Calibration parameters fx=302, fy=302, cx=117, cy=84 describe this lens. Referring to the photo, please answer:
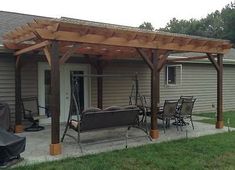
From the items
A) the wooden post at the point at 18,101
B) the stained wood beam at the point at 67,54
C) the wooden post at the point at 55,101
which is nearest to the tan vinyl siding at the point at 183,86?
the wooden post at the point at 18,101

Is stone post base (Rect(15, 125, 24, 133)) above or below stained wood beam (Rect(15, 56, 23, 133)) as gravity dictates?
below

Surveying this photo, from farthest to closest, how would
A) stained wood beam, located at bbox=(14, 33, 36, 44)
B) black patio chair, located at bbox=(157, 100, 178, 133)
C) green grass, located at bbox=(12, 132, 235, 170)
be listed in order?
black patio chair, located at bbox=(157, 100, 178, 133), stained wood beam, located at bbox=(14, 33, 36, 44), green grass, located at bbox=(12, 132, 235, 170)

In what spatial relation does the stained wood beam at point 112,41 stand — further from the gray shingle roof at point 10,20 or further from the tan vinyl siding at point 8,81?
the gray shingle roof at point 10,20

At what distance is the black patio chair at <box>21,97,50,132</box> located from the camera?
847 centimetres

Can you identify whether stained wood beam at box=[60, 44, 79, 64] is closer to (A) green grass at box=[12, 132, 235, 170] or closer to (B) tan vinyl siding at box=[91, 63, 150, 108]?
(A) green grass at box=[12, 132, 235, 170]

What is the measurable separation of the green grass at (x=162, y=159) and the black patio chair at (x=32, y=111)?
3.34 meters

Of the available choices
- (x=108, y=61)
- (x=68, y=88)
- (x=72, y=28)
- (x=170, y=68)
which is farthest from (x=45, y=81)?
(x=170, y=68)

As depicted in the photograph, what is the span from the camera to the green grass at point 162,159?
5129mm

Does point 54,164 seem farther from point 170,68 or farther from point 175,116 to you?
point 170,68

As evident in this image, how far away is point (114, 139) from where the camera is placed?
7.18 metres

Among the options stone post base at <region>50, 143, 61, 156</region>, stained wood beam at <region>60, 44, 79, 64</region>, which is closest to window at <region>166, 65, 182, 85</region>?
stained wood beam at <region>60, 44, 79, 64</region>

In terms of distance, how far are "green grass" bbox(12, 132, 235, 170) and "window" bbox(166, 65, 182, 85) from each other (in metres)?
6.20

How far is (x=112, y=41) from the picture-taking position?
21.7 feet

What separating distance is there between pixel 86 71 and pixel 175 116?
3621 mm
